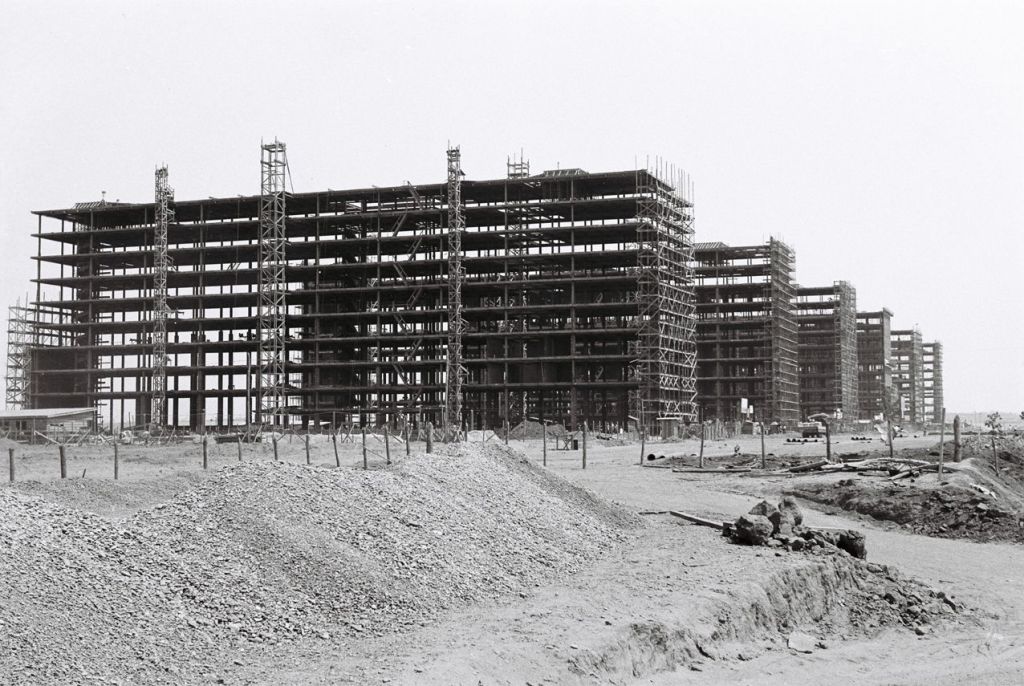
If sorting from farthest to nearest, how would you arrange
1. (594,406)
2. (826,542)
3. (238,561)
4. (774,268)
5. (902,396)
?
(902,396) → (774,268) → (594,406) → (826,542) → (238,561)

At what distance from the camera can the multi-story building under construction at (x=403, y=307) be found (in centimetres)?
8788

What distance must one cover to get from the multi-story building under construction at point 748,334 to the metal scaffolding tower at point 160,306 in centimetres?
5135

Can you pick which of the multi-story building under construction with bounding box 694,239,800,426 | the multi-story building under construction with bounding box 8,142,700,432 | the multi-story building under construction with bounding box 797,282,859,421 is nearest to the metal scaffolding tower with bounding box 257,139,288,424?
the multi-story building under construction with bounding box 8,142,700,432

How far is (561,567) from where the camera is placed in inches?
736

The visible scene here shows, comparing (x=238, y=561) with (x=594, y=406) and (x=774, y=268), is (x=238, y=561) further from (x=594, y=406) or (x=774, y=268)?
(x=774, y=268)

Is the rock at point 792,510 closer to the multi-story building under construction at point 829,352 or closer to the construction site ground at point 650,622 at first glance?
the construction site ground at point 650,622

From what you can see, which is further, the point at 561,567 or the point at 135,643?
the point at 561,567

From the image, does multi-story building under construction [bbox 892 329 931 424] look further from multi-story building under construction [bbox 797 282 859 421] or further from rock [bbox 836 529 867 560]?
rock [bbox 836 529 867 560]

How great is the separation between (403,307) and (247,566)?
7966 centimetres

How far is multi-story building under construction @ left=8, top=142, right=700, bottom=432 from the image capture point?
87.9 meters

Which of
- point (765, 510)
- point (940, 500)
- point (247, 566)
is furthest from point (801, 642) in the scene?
point (940, 500)

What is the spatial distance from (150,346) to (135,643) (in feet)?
290

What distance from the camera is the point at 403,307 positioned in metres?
93.7

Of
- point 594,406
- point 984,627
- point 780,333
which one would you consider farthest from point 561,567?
point 780,333
